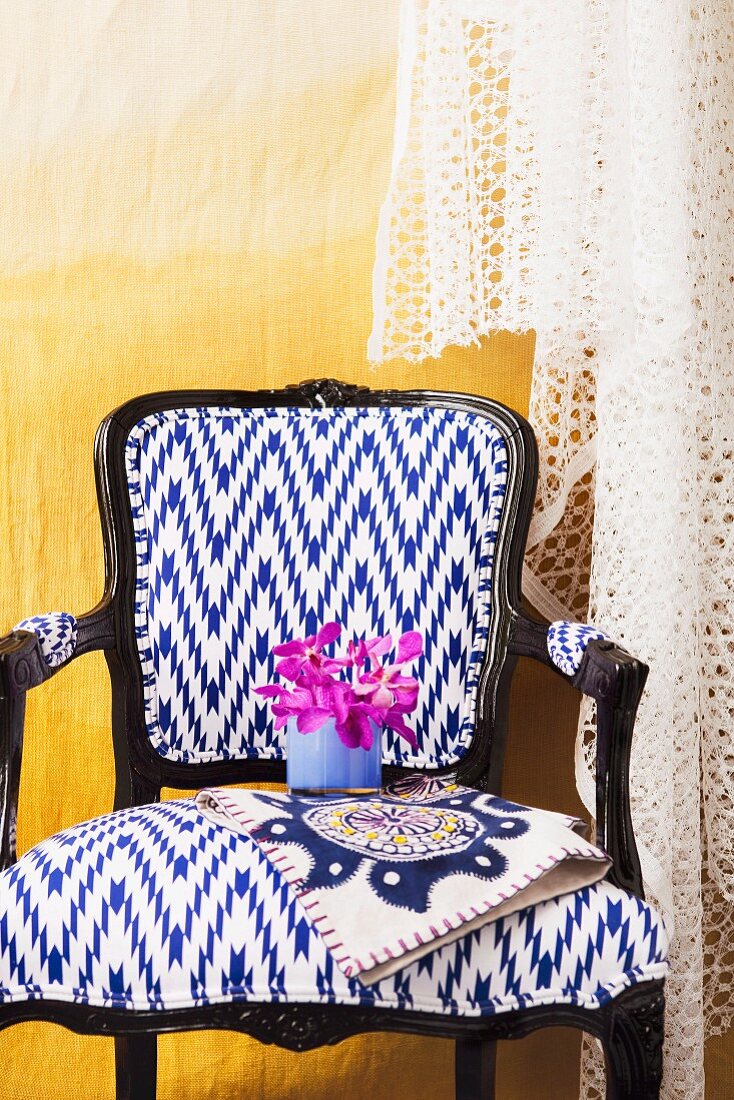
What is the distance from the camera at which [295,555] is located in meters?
1.43

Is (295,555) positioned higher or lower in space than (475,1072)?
higher

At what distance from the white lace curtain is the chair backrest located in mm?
149

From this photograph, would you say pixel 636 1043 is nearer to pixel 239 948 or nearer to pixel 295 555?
pixel 239 948

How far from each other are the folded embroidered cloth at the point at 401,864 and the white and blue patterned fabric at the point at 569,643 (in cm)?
18

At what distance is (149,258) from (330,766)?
0.86 meters

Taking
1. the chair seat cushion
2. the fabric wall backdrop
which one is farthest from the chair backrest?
the chair seat cushion

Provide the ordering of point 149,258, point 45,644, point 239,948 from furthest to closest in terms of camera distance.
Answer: point 149,258 → point 45,644 → point 239,948

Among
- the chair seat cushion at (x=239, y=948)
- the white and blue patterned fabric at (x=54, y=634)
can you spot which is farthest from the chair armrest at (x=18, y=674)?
the chair seat cushion at (x=239, y=948)

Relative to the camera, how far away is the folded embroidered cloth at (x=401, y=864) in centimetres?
88

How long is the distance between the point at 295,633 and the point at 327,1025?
1.91 ft

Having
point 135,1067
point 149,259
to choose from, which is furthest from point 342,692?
point 149,259

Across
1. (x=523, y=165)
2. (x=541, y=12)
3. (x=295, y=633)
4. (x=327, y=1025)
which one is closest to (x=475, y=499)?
(x=295, y=633)

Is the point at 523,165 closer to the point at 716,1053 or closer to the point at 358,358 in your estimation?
the point at 358,358

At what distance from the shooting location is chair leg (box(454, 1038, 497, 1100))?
1314 millimetres
